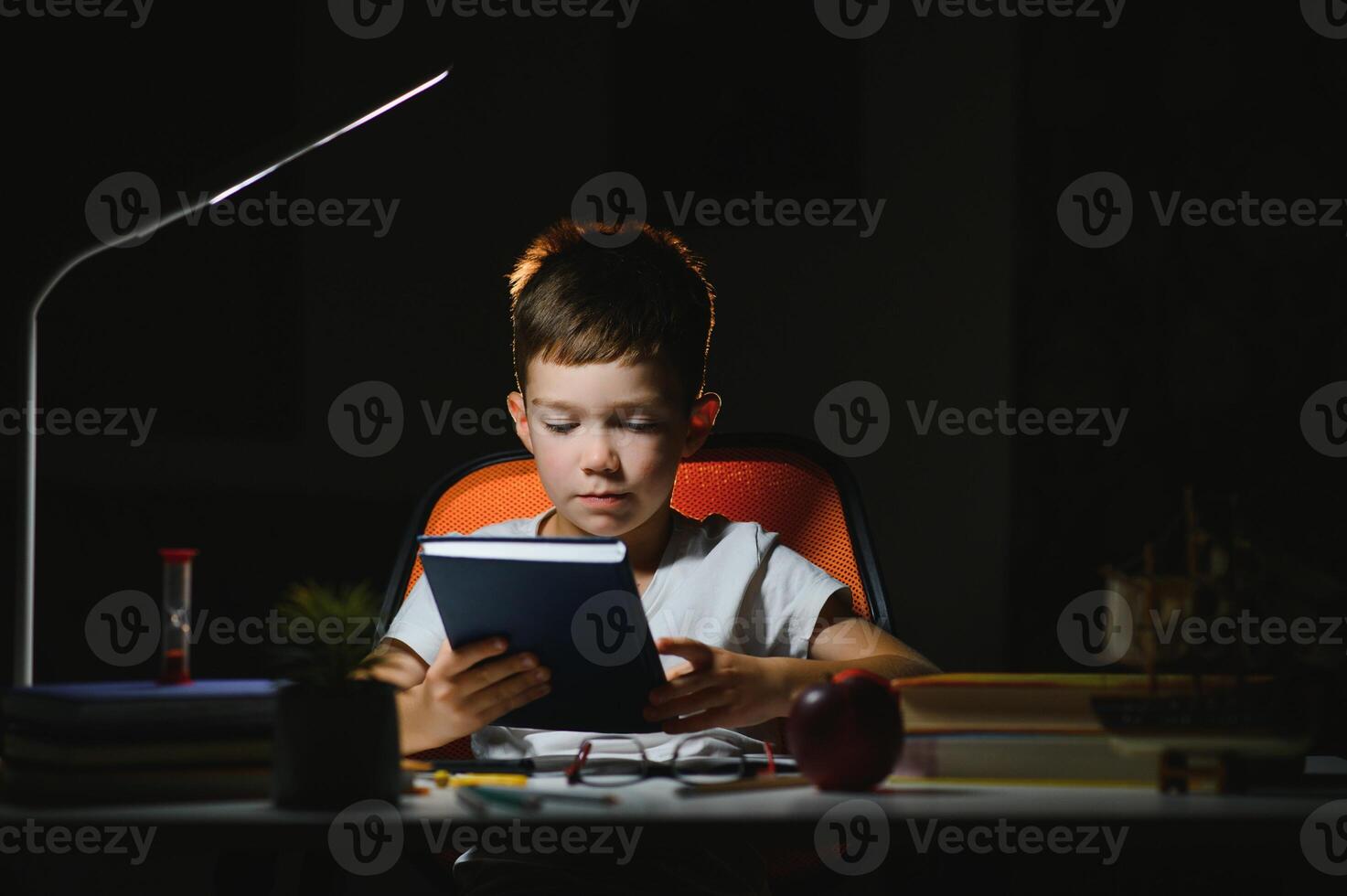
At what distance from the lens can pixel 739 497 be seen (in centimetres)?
172

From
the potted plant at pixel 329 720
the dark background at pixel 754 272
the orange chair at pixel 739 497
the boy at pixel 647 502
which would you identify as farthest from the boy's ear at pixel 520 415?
the dark background at pixel 754 272

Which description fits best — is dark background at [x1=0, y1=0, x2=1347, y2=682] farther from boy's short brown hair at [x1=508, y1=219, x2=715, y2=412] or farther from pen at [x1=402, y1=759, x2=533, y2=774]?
pen at [x1=402, y1=759, x2=533, y2=774]

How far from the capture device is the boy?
1454 millimetres

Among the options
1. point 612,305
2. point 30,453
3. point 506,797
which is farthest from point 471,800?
point 612,305

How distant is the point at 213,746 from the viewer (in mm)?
912

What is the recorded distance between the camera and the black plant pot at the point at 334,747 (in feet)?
2.88

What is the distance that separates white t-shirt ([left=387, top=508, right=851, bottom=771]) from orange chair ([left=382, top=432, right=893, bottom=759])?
0.10 meters

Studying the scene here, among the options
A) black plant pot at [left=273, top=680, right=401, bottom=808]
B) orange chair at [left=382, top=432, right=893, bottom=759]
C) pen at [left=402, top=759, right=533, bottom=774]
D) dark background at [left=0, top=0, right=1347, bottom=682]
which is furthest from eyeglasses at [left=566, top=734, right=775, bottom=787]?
dark background at [left=0, top=0, right=1347, bottom=682]

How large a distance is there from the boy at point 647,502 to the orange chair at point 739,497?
74mm

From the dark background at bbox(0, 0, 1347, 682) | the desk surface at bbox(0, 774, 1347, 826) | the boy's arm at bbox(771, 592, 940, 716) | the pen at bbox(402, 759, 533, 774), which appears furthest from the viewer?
the dark background at bbox(0, 0, 1347, 682)

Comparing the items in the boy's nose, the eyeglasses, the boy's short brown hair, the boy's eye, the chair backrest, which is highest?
the boy's short brown hair

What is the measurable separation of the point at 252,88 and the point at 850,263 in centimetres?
126

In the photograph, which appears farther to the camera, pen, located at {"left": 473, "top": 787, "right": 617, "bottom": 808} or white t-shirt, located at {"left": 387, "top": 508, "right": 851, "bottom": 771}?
white t-shirt, located at {"left": 387, "top": 508, "right": 851, "bottom": 771}

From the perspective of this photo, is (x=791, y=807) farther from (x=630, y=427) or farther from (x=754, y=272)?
(x=754, y=272)
